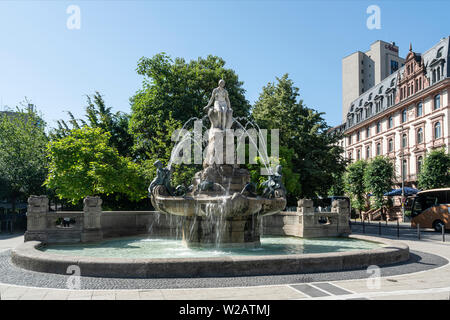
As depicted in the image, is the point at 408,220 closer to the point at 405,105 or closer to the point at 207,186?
the point at 405,105

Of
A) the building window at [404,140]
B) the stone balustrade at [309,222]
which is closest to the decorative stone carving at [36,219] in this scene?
the stone balustrade at [309,222]

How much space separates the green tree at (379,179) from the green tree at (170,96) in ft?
75.5

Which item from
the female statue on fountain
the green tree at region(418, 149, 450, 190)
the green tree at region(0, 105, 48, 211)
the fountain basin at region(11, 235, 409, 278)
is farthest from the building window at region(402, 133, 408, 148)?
the fountain basin at region(11, 235, 409, 278)

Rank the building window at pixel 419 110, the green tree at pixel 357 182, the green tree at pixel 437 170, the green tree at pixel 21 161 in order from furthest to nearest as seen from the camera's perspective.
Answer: the green tree at pixel 357 182 < the building window at pixel 419 110 < the green tree at pixel 437 170 < the green tree at pixel 21 161

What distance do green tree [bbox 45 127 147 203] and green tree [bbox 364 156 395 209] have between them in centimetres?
3286

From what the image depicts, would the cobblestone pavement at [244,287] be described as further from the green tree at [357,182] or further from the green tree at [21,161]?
the green tree at [357,182]

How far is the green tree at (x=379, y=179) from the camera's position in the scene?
4581cm

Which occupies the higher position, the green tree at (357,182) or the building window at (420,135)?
the building window at (420,135)

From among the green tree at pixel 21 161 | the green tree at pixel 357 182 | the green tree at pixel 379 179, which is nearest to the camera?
the green tree at pixel 21 161

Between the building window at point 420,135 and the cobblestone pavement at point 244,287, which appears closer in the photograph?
the cobblestone pavement at point 244,287

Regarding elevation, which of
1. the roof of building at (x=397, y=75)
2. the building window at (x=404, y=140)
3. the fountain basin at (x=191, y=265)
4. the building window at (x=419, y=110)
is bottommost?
the fountain basin at (x=191, y=265)

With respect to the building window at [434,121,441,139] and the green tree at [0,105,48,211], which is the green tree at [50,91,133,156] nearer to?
the green tree at [0,105,48,211]

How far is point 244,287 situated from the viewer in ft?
23.1
